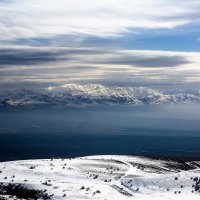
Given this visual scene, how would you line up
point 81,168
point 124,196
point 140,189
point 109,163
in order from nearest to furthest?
1. point 124,196
2. point 140,189
3. point 81,168
4. point 109,163

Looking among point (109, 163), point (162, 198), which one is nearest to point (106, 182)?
point (162, 198)

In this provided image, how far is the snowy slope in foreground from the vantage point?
55594 millimetres

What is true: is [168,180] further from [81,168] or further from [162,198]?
[81,168]

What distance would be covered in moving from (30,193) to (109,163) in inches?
1506

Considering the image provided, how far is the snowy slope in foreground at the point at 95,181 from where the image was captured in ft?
182

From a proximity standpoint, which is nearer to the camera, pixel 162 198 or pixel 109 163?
pixel 162 198

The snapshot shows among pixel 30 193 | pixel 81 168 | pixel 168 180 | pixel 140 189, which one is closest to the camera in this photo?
pixel 30 193

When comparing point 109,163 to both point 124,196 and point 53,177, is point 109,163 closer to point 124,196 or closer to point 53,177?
point 53,177

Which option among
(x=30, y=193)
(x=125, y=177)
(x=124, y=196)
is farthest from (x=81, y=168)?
(x=30, y=193)

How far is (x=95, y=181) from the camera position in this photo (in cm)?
6625

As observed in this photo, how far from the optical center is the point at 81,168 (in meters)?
78.8

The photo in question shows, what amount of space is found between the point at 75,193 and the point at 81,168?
24.1 metres

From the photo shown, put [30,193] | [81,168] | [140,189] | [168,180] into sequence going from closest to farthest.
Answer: [30,193]
[140,189]
[168,180]
[81,168]

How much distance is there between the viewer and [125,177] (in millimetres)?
71250
